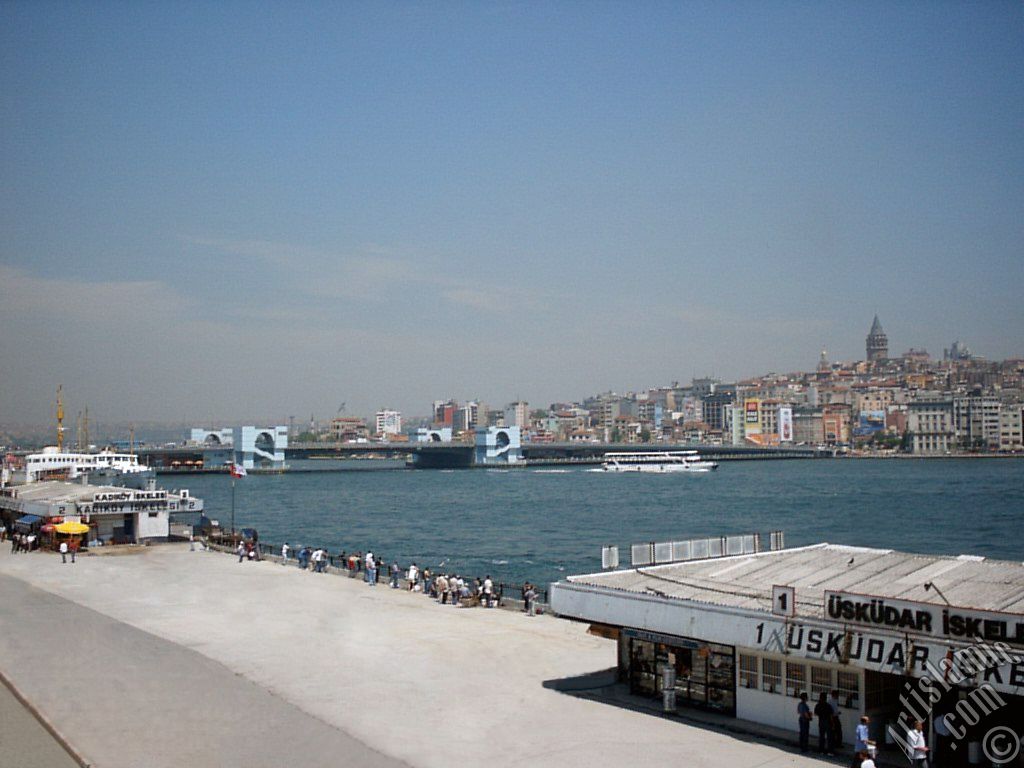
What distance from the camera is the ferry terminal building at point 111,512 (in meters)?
37.4

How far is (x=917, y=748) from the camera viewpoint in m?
11.6

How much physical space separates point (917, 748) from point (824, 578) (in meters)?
3.85

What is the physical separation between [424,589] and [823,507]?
5484 cm

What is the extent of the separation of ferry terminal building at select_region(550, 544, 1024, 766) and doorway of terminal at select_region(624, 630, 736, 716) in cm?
2

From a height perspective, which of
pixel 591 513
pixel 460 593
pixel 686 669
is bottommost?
pixel 591 513

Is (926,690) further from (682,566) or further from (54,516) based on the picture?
(54,516)

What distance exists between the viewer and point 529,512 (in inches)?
2820

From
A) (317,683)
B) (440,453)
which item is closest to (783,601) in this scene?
(317,683)

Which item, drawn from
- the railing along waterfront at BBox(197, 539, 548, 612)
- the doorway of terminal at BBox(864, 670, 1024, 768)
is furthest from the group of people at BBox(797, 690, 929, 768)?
the railing along waterfront at BBox(197, 539, 548, 612)

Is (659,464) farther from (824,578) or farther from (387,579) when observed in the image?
(824,578)

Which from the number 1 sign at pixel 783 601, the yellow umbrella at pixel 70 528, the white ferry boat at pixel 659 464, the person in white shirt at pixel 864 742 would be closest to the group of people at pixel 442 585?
the yellow umbrella at pixel 70 528

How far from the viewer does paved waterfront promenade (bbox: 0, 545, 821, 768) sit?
509 inches

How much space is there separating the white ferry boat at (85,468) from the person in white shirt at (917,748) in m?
50.4

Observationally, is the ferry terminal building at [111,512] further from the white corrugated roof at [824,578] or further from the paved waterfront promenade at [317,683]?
the white corrugated roof at [824,578]
